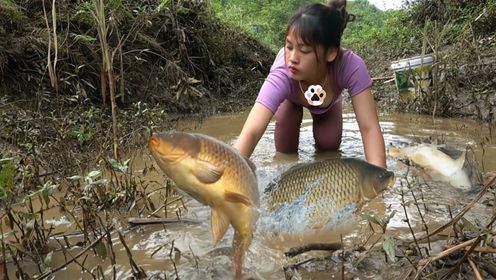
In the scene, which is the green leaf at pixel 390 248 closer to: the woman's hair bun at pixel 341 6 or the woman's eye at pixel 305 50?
the woman's eye at pixel 305 50

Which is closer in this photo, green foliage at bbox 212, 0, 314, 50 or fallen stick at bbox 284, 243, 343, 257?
Answer: fallen stick at bbox 284, 243, 343, 257

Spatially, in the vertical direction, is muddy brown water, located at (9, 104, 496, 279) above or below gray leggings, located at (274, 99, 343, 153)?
below

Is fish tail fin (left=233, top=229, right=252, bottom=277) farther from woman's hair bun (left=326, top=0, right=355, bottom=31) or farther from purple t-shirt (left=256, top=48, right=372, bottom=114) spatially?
woman's hair bun (left=326, top=0, right=355, bottom=31)

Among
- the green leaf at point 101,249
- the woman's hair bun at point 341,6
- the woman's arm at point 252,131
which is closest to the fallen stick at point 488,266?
the green leaf at point 101,249

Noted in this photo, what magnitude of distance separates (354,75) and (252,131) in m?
0.91

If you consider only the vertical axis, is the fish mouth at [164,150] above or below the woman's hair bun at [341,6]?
below

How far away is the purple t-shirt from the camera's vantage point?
3.50 metres

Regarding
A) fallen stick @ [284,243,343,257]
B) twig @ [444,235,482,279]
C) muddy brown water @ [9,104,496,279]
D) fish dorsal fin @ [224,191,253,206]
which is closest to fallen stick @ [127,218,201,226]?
muddy brown water @ [9,104,496,279]

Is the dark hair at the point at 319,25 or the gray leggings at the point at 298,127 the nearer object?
the dark hair at the point at 319,25

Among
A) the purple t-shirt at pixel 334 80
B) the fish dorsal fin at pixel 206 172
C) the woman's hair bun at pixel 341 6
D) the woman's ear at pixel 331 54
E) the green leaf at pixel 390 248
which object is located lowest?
the green leaf at pixel 390 248

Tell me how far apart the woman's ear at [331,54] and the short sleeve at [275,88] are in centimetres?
35

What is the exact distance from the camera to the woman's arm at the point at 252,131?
315 cm

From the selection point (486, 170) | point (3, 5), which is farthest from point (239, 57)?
point (486, 170)

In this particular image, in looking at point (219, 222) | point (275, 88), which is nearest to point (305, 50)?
point (275, 88)
